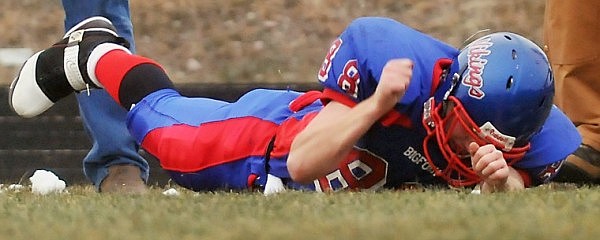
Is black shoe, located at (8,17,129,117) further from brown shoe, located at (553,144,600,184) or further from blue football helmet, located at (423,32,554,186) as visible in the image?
brown shoe, located at (553,144,600,184)

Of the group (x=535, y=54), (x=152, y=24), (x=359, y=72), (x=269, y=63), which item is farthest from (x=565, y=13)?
(x=152, y=24)

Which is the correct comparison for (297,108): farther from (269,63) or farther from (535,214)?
(269,63)

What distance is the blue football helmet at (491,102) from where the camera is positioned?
1872 millimetres

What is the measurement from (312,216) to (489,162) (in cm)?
48

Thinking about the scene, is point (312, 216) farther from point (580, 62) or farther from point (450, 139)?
point (580, 62)

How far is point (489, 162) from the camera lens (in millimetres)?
1812

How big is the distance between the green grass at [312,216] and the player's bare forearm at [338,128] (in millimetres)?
98

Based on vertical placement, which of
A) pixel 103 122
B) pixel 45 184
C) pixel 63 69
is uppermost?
pixel 63 69

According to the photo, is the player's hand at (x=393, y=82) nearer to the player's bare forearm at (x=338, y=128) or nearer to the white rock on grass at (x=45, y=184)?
the player's bare forearm at (x=338, y=128)

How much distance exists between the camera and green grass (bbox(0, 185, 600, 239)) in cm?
124

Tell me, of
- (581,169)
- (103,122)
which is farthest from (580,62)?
(103,122)

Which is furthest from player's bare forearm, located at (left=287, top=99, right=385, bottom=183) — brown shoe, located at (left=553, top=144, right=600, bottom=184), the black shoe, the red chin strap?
brown shoe, located at (left=553, top=144, right=600, bottom=184)

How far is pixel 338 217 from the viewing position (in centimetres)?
141

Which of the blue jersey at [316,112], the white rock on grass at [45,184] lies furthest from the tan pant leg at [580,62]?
the white rock on grass at [45,184]
